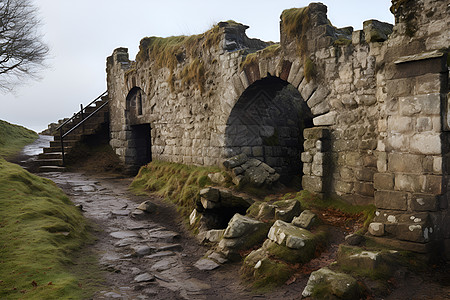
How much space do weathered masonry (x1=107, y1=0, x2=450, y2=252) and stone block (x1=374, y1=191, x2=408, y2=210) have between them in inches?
0.5

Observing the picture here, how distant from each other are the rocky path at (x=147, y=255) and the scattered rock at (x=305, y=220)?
1180 millimetres

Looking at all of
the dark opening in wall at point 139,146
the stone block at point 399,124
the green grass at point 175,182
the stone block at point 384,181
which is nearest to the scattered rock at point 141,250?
the green grass at point 175,182

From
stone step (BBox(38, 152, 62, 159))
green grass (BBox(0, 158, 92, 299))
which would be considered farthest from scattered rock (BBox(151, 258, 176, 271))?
stone step (BBox(38, 152, 62, 159))

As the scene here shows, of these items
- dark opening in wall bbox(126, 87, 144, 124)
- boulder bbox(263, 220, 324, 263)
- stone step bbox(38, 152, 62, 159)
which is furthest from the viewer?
stone step bbox(38, 152, 62, 159)

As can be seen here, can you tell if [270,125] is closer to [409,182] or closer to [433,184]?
[409,182]

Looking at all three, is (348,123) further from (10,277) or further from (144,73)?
(144,73)

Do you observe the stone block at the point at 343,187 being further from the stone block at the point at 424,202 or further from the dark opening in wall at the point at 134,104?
the dark opening in wall at the point at 134,104

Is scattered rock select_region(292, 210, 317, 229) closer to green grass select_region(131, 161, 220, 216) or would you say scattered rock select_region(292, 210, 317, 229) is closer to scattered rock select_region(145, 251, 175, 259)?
scattered rock select_region(145, 251, 175, 259)

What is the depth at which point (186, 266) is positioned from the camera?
549 centimetres

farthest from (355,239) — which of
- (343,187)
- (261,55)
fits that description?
(261,55)

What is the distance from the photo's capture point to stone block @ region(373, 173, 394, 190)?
479cm

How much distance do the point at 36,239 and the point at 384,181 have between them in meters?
5.20

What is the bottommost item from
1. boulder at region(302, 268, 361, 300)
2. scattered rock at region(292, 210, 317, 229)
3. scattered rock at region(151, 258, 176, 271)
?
scattered rock at region(151, 258, 176, 271)

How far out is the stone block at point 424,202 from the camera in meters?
4.34
